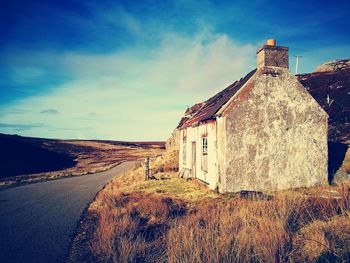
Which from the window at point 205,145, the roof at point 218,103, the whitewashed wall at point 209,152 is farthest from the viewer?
the window at point 205,145

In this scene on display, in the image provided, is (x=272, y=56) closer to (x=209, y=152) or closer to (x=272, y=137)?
(x=272, y=137)

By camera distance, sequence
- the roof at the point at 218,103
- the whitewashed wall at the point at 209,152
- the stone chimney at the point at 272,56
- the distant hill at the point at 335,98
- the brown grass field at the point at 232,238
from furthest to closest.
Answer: the distant hill at the point at 335,98 < the roof at the point at 218,103 < the whitewashed wall at the point at 209,152 < the stone chimney at the point at 272,56 < the brown grass field at the point at 232,238

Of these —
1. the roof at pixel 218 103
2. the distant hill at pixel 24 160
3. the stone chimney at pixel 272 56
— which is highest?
the stone chimney at pixel 272 56

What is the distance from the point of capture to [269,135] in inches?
464

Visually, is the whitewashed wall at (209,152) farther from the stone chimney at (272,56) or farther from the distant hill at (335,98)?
the distant hill at (335,98)

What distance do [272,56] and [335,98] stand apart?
1498 cm

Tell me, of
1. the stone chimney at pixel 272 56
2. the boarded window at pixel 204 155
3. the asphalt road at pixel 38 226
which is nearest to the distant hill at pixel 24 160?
the asphalt road at pixel 38 226

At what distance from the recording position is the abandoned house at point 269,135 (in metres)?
11.4

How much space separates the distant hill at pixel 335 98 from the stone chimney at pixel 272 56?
788cm

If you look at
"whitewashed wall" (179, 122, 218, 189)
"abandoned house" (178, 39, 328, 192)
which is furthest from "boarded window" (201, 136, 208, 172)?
"abandoned house" (178, 39, 328, 192)

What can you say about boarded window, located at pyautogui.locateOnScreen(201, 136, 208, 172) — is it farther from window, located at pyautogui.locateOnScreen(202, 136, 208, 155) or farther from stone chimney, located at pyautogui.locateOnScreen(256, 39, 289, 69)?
stone chimney, located at pyautogui.locateOnScreen(256, 39, 289, 69)

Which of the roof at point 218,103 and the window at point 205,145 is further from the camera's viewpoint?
the window at point 205,145

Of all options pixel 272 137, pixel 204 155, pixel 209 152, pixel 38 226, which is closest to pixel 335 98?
pixel 272 137

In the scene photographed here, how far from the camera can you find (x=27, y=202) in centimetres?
1100
